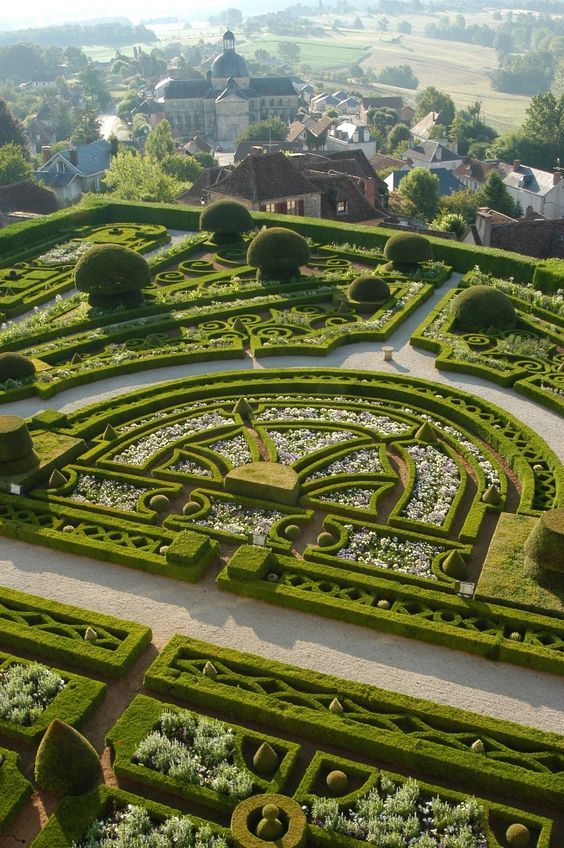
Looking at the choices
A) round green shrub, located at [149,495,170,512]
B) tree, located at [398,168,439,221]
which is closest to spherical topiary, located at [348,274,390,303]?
round green shrub, located at [149,495,170,512]

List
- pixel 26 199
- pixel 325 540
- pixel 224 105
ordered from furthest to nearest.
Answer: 1. pixel 224 105
2. pixel 26 199
3. pixel 325 540

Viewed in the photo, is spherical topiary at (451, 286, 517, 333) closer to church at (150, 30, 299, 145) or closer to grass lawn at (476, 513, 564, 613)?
grass lawn at (476, 513, 564, 613)

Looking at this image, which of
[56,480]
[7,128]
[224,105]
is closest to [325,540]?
[56,480]

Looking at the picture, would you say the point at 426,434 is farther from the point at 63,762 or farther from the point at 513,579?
the point at 63,762

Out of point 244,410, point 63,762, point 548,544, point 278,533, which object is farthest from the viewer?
point 244,410

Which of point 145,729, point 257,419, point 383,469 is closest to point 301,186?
point 257,419

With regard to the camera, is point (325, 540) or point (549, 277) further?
point (549, 277)

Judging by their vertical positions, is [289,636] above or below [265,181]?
below

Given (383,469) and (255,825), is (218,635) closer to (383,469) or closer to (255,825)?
(255,825)
